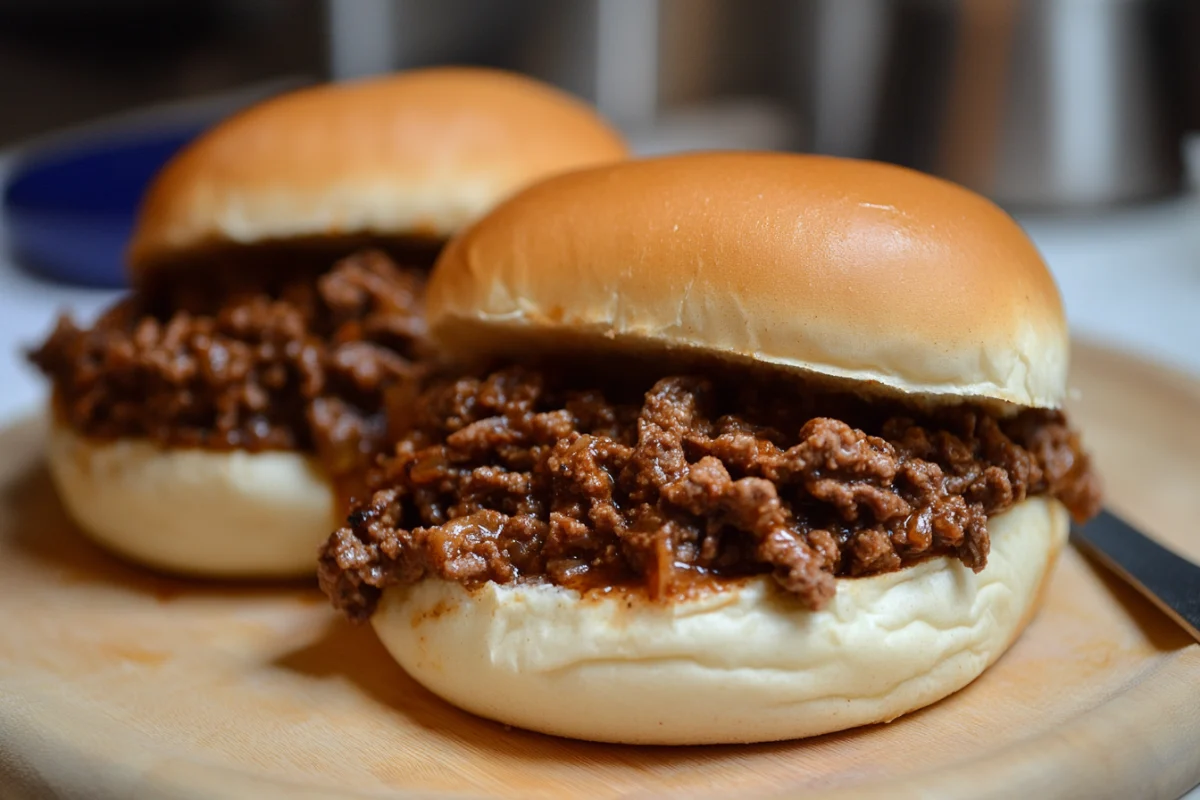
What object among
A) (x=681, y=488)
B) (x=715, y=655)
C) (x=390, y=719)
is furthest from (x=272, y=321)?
(x=715, y=655)

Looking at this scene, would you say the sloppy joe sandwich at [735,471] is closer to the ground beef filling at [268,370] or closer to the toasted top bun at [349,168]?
the ground beef filling at [268,370]

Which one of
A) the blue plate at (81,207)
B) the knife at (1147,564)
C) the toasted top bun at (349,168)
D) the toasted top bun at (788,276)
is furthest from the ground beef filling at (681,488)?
the blue plate at (81,207)

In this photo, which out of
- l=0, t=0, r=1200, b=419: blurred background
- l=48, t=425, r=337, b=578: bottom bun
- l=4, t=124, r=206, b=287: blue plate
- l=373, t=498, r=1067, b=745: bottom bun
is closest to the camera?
l=373, t=498, r=1067, b=745: bottom bun

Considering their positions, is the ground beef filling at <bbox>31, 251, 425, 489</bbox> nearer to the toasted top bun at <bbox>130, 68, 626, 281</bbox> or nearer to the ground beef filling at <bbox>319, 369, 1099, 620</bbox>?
the toasted top bun at <bbox>130, 68, 626, 281</bbox>

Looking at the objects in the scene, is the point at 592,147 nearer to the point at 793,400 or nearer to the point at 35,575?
the point at 793,400

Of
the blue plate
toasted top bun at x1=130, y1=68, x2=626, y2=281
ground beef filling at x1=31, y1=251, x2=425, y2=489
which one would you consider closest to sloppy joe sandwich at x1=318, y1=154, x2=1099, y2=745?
ground beef filling at x1=31, y1=251, x2=425, y2=489
